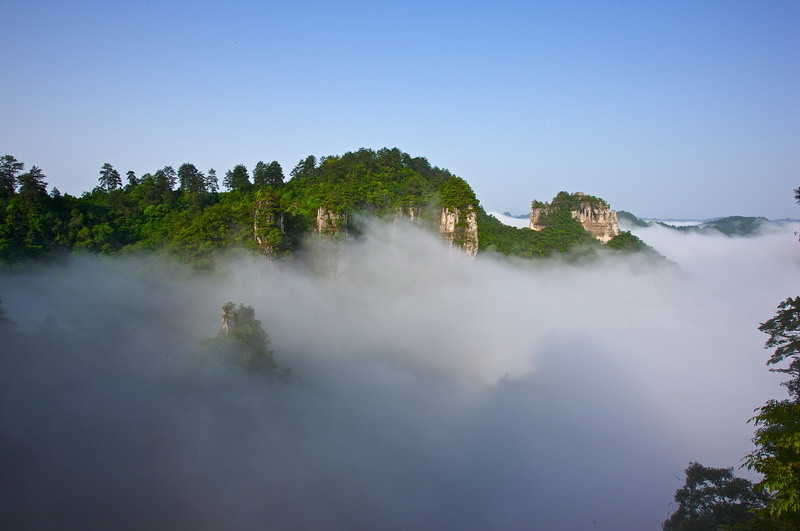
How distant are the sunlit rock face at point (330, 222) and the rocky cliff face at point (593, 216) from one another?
190ft

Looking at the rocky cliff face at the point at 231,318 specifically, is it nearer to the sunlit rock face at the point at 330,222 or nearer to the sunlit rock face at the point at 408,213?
the sunlit rock face at the point at 330,222

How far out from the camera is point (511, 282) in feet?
232

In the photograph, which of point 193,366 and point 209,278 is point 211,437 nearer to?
point 193,366

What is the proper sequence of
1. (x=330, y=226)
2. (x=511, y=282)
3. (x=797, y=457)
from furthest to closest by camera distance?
(x=511, y=282) < (x=330, y=226) < (x=797, y=457)

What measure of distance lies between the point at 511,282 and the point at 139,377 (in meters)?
51.9

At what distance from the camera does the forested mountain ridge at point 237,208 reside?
44.1m

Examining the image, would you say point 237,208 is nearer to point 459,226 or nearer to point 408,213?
point 408,213

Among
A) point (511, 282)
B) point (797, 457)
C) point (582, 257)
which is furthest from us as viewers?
point (582, 257)

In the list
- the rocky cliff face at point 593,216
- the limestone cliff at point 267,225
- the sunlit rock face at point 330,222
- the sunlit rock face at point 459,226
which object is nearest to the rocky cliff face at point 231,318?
the limestone cliff at point 267,225

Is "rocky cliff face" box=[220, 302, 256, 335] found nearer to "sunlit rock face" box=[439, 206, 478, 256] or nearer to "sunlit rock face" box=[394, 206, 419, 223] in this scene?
"sunlit rock face" box=[394, 206, 419, 223]

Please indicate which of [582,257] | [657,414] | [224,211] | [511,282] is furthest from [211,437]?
[582,257]

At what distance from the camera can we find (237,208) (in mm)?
48125

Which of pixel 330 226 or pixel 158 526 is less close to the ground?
pixel 330 226

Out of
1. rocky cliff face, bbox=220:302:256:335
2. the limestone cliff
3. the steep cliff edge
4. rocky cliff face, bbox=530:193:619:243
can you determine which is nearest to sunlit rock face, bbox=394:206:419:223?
the steep cliff edge
